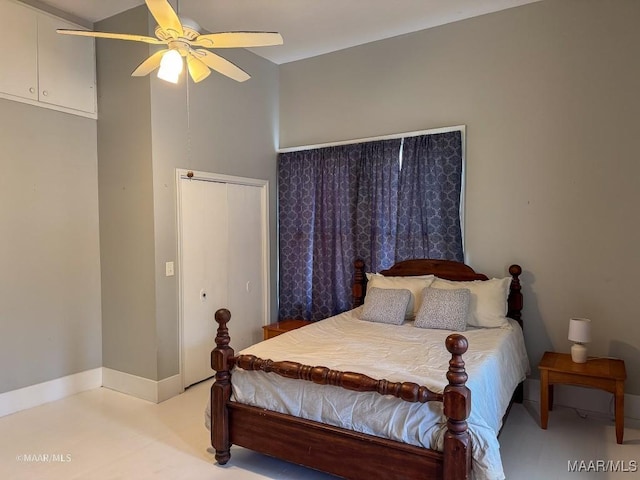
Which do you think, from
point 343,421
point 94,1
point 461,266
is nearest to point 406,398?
point 343,421

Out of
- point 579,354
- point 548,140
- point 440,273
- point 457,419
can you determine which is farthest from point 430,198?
point 457,419

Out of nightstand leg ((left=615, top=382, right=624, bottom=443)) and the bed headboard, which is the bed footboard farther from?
the bed headboard

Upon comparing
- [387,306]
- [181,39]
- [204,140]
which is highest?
[181,39]

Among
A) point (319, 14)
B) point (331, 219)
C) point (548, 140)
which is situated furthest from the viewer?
point (331, 219)

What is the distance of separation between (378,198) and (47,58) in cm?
311

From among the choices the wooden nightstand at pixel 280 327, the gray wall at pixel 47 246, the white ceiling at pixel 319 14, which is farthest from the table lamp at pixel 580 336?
the gray wall at pixel 47 246

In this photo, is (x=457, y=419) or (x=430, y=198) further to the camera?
(x=430, y=198)

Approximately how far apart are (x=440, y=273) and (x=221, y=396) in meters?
2.18

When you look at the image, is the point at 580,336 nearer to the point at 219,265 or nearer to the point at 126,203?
the point at 219,265

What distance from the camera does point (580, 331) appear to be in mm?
3068

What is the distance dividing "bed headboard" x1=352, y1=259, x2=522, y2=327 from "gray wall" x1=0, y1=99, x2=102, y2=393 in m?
2.47

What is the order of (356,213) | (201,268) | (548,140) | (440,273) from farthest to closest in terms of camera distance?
(356,213), (201,268), (440,273), (548,140)

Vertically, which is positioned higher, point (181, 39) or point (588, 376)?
point (181, 39)

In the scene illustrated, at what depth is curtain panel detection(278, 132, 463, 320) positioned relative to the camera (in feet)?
12.7
